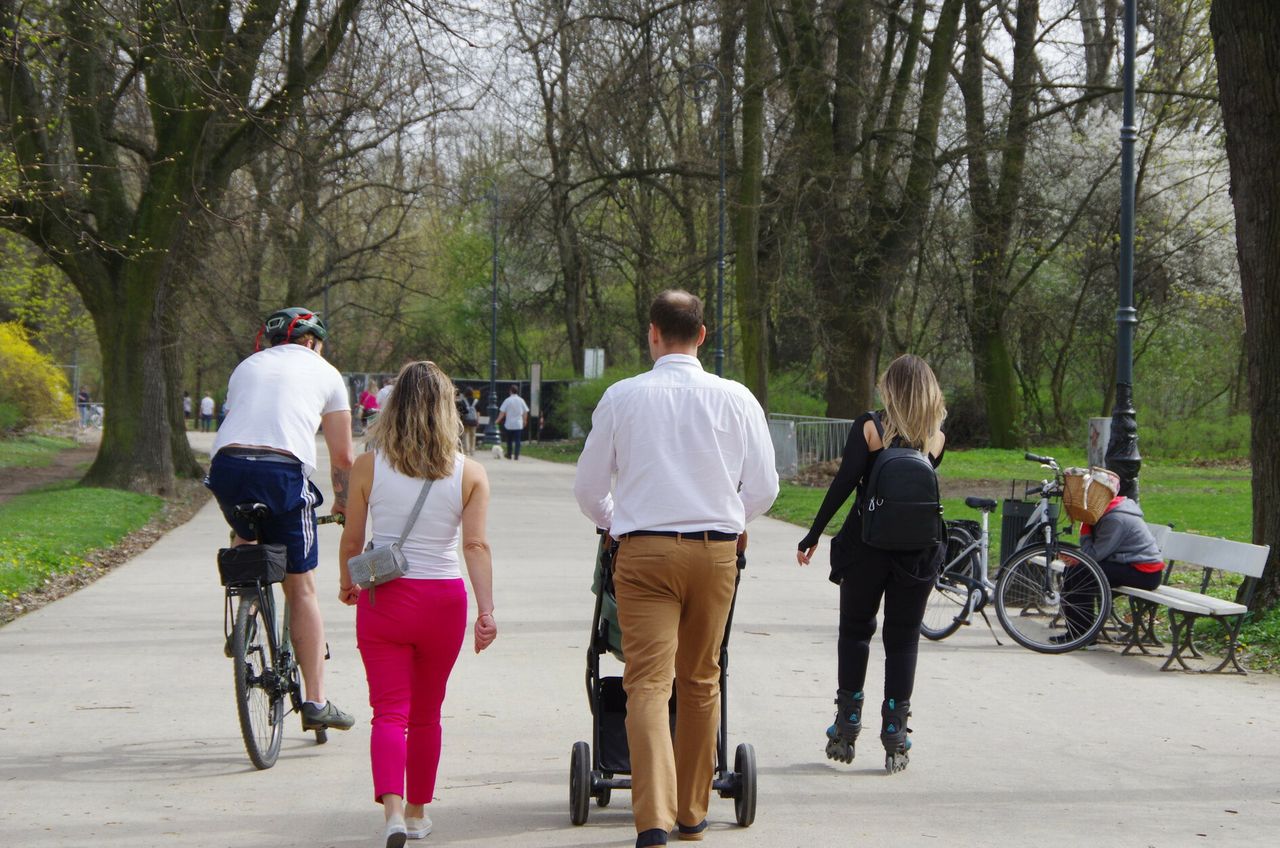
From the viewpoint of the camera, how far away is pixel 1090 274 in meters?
31.9

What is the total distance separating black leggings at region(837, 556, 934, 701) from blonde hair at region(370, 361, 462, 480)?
1986 millimetres

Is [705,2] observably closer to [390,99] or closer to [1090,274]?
[390,99]

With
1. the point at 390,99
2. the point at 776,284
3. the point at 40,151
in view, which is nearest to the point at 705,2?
the point at 776,284

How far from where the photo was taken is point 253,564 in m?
5.75

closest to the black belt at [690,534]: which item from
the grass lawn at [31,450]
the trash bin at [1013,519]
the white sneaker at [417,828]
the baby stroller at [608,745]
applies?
the baby stroller at [608,745]

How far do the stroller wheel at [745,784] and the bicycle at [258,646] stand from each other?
5.91 feet

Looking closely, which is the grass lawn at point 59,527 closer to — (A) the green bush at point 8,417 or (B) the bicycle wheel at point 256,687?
(B) the bicycle wheel at point 256,687

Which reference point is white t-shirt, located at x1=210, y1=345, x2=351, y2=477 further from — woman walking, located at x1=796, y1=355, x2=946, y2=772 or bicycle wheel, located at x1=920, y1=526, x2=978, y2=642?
bicycle wheel, located at x1=920, y1=526, x2=978, y2=642

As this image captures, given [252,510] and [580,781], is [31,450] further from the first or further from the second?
[580,781]

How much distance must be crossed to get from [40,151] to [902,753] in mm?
16016

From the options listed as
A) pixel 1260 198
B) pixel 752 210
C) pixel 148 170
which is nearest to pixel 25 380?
pixel 148 170

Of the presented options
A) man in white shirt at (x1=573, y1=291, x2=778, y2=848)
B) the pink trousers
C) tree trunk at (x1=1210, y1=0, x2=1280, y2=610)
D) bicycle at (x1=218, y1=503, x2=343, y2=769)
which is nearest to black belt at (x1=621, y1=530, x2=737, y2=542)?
man in white shirt at (x1=573, y1=291, x2=778, y2=848)

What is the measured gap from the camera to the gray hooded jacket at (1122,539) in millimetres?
9641

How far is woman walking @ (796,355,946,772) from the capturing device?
6.00 metres
